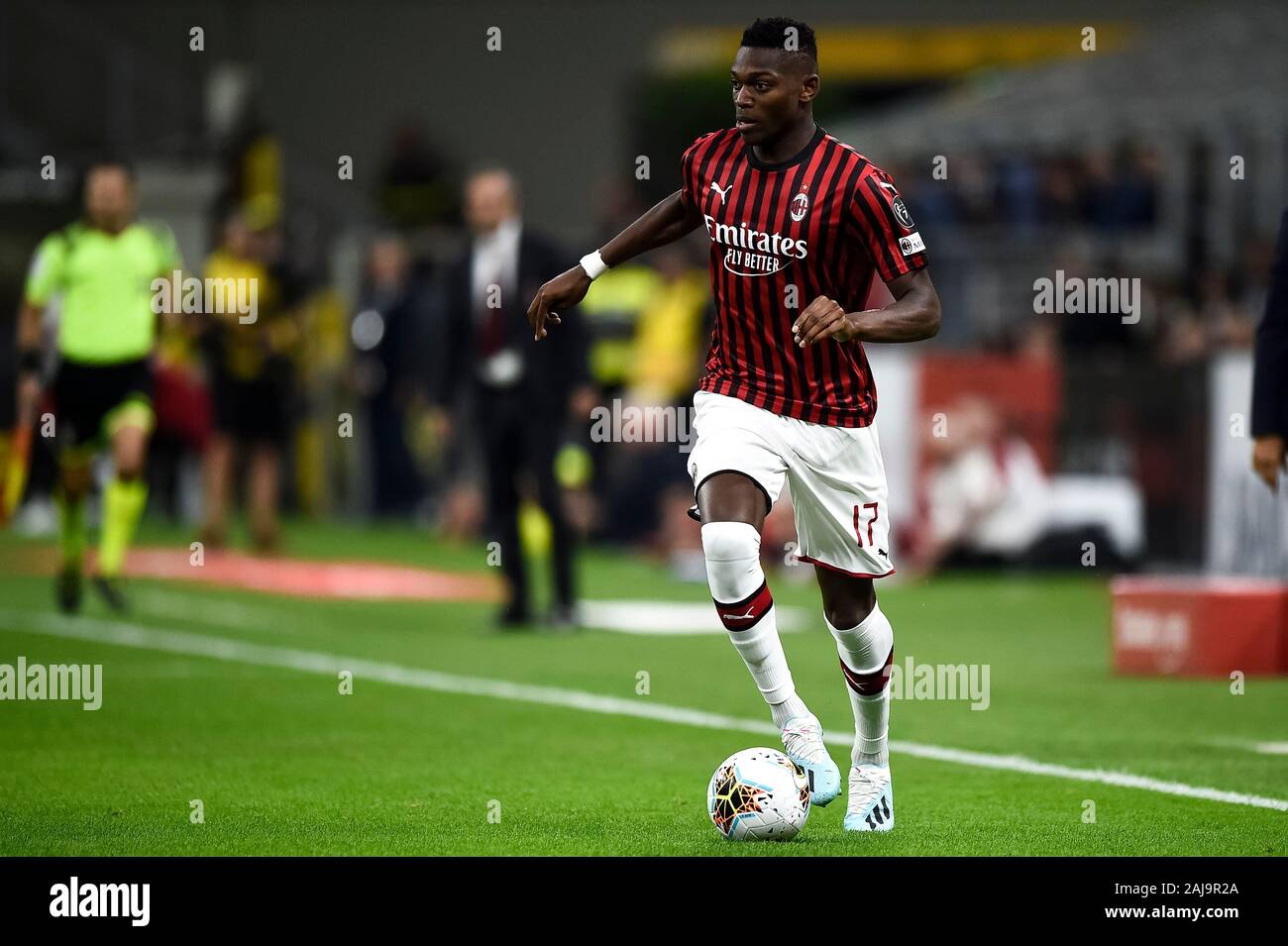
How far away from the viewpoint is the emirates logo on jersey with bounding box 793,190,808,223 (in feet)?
22.7

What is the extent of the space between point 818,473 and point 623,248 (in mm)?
1034

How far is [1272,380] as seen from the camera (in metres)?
8.50

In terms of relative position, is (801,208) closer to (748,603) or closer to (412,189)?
(748,603)

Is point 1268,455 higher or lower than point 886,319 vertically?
lower

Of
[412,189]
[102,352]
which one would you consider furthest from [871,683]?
[412,189]

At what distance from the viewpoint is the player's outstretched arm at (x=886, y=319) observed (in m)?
6.51

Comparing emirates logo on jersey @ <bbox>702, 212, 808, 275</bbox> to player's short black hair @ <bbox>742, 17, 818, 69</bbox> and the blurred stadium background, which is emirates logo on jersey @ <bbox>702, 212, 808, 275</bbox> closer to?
player's short black hair @ <bbox>742, 17, 818, 69</bbox>

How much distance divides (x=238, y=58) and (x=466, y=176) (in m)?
3.80

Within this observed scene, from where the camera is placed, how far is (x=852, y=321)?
657 cm

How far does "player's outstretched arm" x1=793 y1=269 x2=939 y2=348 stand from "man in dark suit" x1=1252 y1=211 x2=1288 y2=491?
2174 mm

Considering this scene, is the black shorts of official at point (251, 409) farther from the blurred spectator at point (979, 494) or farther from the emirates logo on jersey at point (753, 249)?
the emirates logo on jersey at point (753, 249)

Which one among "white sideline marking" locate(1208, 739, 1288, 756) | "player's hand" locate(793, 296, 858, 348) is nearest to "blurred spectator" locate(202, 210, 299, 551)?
"white sideline marking" locate(1208, 739, 1288, 756)

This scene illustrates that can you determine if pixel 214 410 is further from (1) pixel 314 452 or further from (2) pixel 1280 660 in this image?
(2) pixel 1280 660
